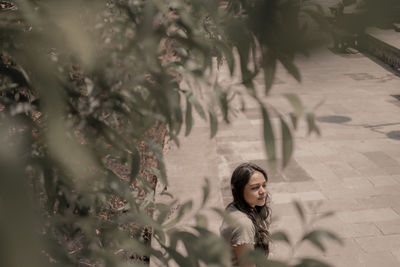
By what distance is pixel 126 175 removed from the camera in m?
5.25

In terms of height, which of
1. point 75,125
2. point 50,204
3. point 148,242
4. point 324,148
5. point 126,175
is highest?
point 75,125

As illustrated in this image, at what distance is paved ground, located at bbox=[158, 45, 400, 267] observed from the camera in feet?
17.1

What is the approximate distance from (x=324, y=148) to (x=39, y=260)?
7.51 meters

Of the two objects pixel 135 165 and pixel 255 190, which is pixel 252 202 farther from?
pixel 135 165

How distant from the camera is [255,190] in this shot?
9.77 ft

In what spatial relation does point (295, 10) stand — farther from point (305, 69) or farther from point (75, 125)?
point (75, 125)

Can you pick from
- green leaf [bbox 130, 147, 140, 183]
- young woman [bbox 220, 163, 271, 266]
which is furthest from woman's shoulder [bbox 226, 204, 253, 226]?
green leaf [bbox 130, 147, 140, 183]

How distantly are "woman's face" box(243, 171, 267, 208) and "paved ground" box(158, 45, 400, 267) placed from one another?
1.22m

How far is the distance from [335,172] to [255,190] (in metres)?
4.22

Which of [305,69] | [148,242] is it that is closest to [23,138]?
[305,69]

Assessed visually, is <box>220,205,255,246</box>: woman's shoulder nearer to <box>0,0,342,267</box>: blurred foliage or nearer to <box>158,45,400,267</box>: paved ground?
<box>0,0,342,267</box>: blurred foliage

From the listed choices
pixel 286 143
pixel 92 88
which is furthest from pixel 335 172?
pixel 286 143

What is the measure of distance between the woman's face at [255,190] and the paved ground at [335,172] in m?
1.22

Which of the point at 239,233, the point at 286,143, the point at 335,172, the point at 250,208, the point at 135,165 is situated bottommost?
the point at 335,172
